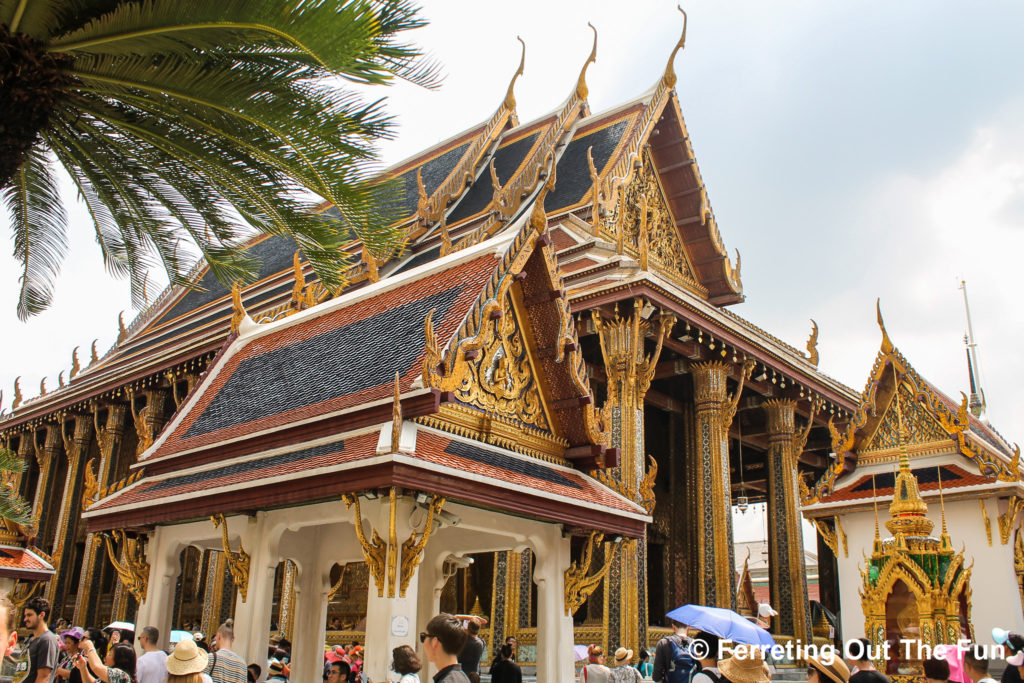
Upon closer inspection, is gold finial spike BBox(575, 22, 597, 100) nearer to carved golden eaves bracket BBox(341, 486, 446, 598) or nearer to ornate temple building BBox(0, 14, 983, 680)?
ornate temple building BBox(0, 14, 983, 680)

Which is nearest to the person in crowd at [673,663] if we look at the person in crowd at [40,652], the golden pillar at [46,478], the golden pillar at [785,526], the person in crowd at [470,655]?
the person in crowd at [470,655]

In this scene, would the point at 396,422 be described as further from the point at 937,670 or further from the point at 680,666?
the point at 680,666

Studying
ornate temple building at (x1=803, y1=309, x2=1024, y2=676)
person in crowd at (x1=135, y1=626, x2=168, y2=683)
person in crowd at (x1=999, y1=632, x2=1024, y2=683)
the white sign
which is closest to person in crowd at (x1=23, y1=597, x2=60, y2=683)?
person in crowd at (x1=135, y1=626, x2=168, y2=683)

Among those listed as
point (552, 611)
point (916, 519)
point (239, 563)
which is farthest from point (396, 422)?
point (916, 519)

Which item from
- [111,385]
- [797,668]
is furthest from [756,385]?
[111,385]

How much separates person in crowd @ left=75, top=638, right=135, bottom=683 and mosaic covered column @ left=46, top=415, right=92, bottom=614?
14.7 meters

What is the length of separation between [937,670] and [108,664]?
4.81m

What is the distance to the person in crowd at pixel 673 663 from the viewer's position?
23.5 feet

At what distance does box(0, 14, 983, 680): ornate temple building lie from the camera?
239 inches

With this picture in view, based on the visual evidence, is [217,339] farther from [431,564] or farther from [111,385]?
[431,564]

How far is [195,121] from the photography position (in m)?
5.98

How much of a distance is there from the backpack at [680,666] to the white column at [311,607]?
288 centimetres

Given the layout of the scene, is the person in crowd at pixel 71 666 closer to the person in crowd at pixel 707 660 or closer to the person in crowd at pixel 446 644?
the person in crowd at pixel 446 644

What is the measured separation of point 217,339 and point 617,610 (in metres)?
8.51
